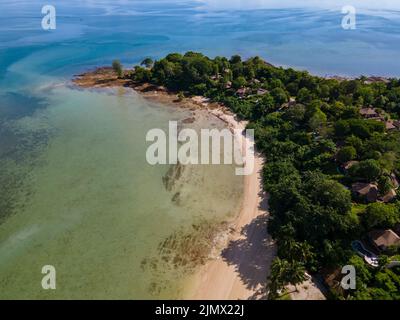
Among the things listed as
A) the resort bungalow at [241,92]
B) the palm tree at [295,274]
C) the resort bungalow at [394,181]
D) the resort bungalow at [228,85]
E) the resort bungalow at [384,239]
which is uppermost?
the resort bungalow at [228,85]

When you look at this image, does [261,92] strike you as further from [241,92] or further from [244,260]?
[244,260]

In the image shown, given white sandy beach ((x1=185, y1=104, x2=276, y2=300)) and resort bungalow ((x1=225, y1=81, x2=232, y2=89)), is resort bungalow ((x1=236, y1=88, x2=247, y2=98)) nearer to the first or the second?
resort bungalow ((x1=225, y1=81, x2=232, y2=89))

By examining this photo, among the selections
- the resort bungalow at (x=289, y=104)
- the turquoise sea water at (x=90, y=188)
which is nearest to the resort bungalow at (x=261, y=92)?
the resort bungalow at (x=289, y=104)

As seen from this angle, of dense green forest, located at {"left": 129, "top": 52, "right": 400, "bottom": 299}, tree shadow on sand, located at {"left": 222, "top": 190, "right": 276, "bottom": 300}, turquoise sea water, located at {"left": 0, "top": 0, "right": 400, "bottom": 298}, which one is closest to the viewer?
dense green forest, located at {"left": 129, "top": 52, "right": 400, "bottom": 299}

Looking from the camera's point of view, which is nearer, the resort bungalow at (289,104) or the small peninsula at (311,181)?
the small peninsula at (311,181)

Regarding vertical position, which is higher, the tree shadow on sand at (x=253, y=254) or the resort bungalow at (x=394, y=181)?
the resort bungalow at (x=394, y=181)

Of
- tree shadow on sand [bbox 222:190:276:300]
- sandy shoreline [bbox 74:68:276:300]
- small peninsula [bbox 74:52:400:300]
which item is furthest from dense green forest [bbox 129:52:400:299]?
sandy shoreline [bbox 74:68:276:300]

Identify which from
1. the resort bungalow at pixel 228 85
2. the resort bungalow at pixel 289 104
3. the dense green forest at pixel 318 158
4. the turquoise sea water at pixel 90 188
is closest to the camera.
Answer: the dense green forest at pixel 318 158

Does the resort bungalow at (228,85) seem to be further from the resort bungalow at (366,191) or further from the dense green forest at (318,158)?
the resort bungalow at (366,191)
